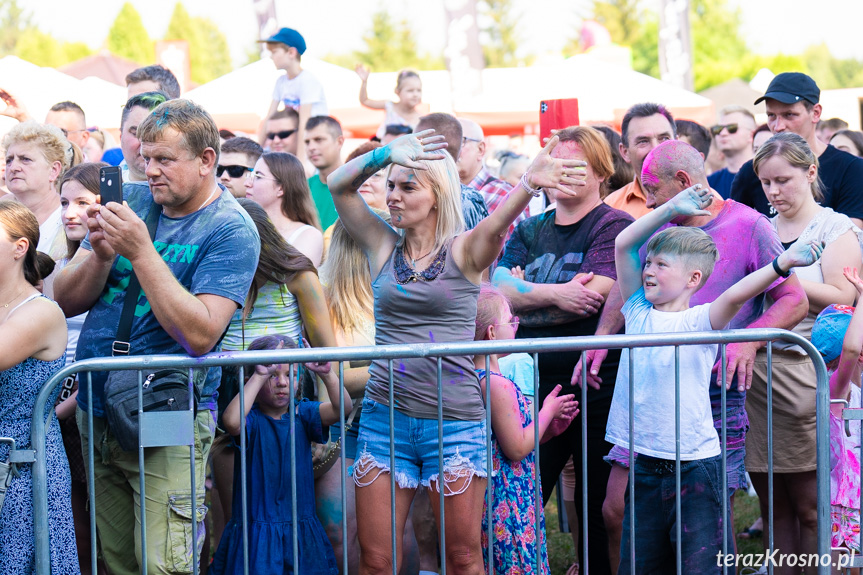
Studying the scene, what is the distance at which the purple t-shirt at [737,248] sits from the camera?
4.02 meters

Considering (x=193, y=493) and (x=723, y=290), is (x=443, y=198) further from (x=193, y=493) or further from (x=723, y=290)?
(x=193, y=493)

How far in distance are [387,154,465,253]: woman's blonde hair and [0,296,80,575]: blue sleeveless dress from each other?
4.92 feet

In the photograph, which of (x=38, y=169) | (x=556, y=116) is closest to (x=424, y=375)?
(x=556, y=116)

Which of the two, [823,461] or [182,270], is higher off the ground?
[182,270]

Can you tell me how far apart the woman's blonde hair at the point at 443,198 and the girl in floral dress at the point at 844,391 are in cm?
177

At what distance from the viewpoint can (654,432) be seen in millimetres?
3658

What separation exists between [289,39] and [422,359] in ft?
18.1

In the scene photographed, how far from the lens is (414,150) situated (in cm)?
340

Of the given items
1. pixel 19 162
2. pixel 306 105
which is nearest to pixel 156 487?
pixel 19 162

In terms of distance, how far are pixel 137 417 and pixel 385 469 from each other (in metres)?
0.93

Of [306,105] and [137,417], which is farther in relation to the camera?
[306,105]

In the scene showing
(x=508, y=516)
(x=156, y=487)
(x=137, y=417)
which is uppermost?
(x=137, y=417)

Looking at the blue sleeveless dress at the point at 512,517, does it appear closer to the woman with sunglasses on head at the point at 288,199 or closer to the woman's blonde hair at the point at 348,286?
the woman's blonde hair at the point at 348,286

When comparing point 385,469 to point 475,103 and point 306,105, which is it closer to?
point 306,105
